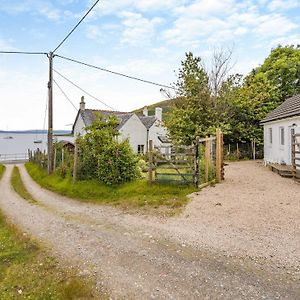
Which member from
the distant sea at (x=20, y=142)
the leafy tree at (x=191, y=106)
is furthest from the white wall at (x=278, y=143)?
the distant sea at (x=20, y=142)

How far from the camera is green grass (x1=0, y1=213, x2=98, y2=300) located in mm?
4477

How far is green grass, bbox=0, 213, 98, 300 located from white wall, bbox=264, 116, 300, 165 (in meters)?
14.7

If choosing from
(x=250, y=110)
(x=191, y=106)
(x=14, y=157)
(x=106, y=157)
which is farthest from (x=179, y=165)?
(x=14, y=157)

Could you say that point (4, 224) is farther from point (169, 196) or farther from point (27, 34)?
point (27, 34)

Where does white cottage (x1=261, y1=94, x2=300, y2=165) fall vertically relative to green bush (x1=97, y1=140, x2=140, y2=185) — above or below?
above

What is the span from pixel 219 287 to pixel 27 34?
1518 cm

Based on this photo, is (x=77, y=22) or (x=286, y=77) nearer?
(x=77, y=22)

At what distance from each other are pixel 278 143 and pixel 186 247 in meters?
15.2

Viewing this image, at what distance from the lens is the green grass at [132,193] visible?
10.5 meters

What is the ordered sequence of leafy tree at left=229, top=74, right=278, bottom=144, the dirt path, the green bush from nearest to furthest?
1. the dirt path
2. the green bush
3. leafy tree at left=229, top=74, right=278, bottom=144

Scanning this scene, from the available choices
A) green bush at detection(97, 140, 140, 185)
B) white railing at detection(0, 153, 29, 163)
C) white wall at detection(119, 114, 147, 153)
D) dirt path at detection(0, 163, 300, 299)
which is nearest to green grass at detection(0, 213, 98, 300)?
dirt path at detection(0, 163, 300, 299)

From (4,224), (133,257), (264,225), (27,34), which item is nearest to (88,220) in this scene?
(4,224)

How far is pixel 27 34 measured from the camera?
48.1 feet

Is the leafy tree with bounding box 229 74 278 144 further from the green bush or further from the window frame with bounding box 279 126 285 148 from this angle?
the green bush
